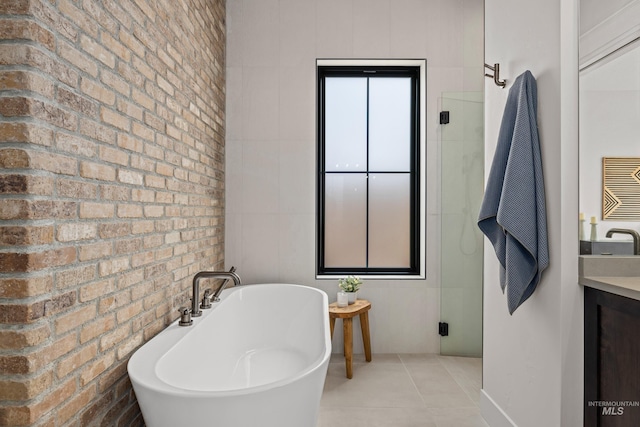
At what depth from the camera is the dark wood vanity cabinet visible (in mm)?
1331

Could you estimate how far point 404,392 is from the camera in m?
2.60

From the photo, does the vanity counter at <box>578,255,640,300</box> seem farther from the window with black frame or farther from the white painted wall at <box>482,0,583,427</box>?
the window with black frame

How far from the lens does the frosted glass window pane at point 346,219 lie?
3395mm

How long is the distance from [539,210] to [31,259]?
1.75 meters

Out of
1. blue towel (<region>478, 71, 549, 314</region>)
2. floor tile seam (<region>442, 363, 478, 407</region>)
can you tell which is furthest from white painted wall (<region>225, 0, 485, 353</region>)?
blue towel (<region>478, 71, 549, 314</region>)

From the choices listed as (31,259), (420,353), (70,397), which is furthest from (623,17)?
(420,353)

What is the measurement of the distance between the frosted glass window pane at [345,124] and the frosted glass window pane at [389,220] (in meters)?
0.25

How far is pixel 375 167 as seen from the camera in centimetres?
340

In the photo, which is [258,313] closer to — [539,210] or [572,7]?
[539,210]

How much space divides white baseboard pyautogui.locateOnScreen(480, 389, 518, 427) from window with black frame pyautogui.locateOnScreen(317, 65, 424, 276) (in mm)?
Answer: 1264

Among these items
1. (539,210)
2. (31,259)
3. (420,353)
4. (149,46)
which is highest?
(149,46)

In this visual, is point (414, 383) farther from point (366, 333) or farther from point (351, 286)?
point (351, 286)

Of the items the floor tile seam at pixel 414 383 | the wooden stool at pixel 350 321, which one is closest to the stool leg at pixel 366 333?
the wooden stool at pixel 350 321

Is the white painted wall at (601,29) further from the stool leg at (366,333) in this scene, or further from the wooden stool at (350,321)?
the stool leg at (366,333)
